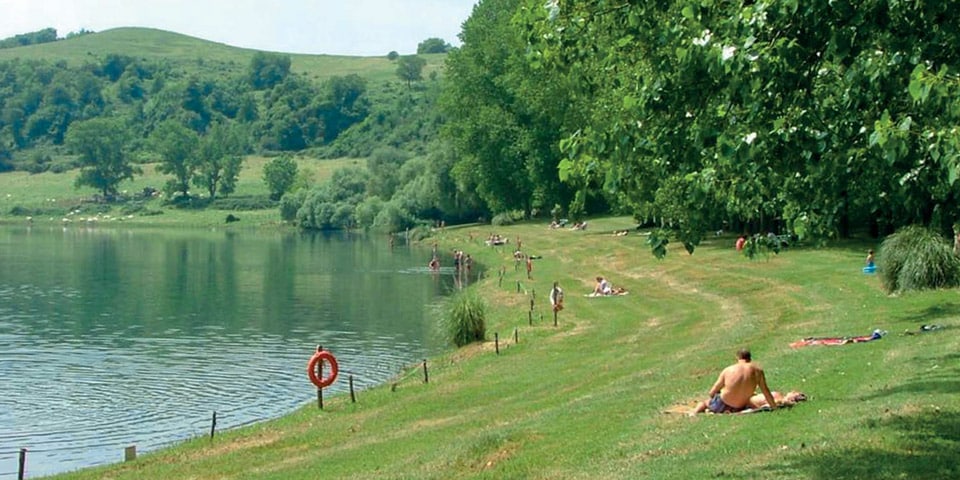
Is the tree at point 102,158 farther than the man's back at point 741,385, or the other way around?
the tree at point 102,158

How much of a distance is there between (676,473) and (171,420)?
58.2ft

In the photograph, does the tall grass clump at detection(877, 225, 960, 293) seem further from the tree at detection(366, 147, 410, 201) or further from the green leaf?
the tree at detection(366, 147, 410, 201)

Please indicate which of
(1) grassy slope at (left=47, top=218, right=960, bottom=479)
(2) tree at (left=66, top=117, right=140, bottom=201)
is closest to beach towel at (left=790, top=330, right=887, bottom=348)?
(1) grassy slope at (left=47, top=218, right=960, bottom=479)

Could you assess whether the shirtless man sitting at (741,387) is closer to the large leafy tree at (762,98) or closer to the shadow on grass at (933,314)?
the large leafy tree at (762,98)

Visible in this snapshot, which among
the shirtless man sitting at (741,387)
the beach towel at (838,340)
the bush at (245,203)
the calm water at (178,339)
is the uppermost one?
the shirtless man sitting at (741,387)

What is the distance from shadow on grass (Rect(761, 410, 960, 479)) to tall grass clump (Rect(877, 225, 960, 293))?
19.4m

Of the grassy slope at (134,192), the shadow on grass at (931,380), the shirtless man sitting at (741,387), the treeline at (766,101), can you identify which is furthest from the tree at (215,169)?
the treeline at (766,101)

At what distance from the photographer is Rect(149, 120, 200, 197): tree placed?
17350cm

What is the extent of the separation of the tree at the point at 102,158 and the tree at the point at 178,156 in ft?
22.9

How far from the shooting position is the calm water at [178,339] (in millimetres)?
29297

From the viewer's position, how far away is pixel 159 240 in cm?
11775

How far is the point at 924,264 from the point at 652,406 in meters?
16.7

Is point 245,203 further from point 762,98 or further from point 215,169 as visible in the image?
point 762,98

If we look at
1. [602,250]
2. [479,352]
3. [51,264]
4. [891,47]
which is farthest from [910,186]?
[51,264]
